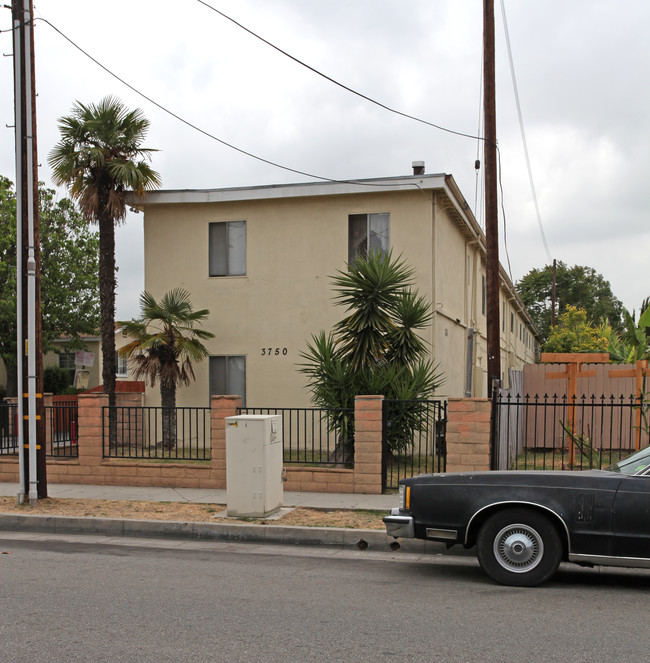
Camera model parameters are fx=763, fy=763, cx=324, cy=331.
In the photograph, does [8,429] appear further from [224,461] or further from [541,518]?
[541,518]

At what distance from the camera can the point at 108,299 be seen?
1820 cm

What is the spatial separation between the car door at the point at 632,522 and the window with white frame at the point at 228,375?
12732 mm

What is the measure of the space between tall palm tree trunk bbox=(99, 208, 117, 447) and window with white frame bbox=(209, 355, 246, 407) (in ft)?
7.77

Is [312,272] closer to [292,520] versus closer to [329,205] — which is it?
[329,205]

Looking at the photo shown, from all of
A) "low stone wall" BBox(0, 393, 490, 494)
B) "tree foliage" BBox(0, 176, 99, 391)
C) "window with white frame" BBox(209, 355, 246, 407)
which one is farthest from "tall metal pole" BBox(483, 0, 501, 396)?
"tree foliage" BBox(0, 176, 99, 391)

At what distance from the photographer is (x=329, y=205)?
18.0 meters

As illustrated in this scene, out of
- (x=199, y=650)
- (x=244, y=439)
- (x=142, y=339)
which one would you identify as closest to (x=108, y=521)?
(x=244, y=439)

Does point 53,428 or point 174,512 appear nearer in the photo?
point 174,512

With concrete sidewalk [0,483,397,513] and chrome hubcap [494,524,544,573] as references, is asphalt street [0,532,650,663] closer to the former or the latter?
chrome hubcap [494,524,544,573]

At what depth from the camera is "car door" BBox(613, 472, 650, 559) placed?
6500mm

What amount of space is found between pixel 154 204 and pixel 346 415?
864 centimetres

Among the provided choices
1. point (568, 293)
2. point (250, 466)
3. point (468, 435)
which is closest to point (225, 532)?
point (250, 466)

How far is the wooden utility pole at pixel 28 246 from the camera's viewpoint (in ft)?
36.5

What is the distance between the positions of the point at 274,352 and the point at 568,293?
53.0m
